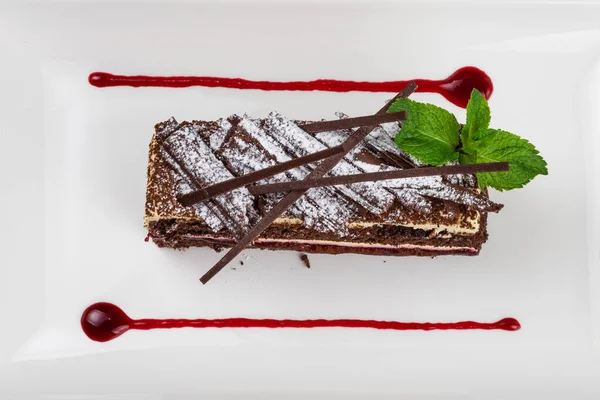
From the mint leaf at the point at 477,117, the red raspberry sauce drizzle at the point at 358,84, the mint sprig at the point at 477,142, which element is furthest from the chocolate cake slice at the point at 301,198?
the red raspberry sauce drizzle at the point at 358,84

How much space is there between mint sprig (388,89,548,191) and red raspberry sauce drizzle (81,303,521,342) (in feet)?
3.11

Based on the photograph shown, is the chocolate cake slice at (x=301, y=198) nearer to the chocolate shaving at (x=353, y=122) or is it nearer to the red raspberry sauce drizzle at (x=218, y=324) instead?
the chocolate shaving at (x=353, y=122)

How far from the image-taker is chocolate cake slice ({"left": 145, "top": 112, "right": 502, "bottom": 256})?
3.29 metres

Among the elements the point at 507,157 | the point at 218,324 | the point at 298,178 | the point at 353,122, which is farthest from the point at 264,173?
the point at 507,157

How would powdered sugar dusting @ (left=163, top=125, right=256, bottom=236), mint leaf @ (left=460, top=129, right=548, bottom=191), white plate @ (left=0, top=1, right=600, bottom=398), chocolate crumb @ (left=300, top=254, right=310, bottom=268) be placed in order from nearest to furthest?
powdered sugar dusting @ (left=163, top=125, right=256, bottom=236), mint leaf @ (left=460, top=129, right=548, bottom=191), white plate @ (left=0, top=1, right=600, bottom=398), chocolate crumb @ (left=300, top=254, right=310, bottom=268)

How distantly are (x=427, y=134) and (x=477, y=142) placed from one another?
0.28m

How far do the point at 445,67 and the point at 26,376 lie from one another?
10.8ft

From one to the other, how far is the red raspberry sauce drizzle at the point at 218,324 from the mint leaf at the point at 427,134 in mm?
1091

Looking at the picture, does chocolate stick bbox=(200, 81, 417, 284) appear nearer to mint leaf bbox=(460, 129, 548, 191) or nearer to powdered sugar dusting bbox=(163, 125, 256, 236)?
powdered sugar dusting bbox=(163, 125, 256, 236)

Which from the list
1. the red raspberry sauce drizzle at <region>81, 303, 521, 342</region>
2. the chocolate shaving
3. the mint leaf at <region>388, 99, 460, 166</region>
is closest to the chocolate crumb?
the red raspberry sauce drizzle at <region>81, 303, 521, 342</region>

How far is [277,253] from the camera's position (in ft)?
12.8

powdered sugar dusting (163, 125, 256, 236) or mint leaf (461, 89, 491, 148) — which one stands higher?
mint leaf (461, 89, 491, 148)

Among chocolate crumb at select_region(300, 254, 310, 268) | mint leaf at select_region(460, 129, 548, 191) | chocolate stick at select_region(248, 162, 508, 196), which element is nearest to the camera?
chocolate stick at select_region(248, 162, 508, 196)

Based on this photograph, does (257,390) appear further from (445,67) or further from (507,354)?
(445,67)
